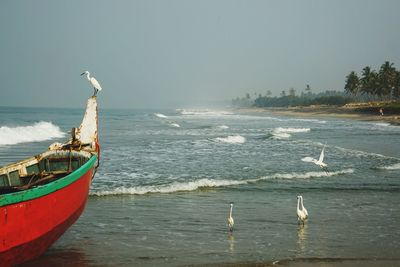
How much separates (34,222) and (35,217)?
0.09 m

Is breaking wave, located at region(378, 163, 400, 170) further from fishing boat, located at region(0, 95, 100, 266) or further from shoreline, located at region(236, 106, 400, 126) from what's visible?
shoreline, located at region(236, 106, 400, 126)

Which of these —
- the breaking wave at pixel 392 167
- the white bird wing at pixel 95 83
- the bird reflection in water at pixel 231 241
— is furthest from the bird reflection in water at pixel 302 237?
the breaking wave at pixel 392 167

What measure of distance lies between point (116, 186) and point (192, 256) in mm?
7665

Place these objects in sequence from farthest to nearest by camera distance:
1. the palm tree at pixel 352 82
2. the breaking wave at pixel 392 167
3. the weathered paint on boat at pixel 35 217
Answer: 1. the palm tree at pixel 352 82
2. the breaking wave at pixel 392 167
3. the weathered paint on boat at pixel 35 217

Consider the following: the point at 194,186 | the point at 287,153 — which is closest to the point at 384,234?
the point at 194,186

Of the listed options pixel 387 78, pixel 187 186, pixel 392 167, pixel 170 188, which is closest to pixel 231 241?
pixel 170 188

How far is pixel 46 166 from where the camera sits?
11438 millimetres

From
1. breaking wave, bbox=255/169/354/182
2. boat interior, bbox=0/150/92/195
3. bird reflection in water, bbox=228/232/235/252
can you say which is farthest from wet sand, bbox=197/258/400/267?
breaking wave, bbox=255/169/354/182

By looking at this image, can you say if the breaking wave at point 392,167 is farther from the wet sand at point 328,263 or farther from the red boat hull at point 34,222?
the red boat hull at point 34,222

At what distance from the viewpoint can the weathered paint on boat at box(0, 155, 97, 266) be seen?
669 centimetres

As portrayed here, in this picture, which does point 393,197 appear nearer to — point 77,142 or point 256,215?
point 256,215

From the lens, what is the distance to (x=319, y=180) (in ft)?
56.3

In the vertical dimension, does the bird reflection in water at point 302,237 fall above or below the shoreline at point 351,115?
below

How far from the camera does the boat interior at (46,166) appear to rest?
1005 cm
